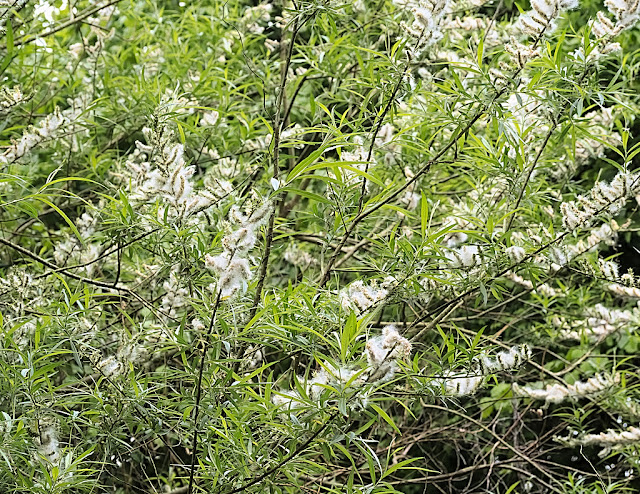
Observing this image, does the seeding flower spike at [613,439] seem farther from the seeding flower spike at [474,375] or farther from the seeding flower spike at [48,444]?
the seeding flower spike at [48,444]

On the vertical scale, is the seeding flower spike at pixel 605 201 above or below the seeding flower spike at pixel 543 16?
below

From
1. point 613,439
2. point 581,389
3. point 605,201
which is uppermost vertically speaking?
point 605,201

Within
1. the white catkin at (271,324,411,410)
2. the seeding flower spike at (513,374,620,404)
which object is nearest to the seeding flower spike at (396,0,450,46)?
the white catkin at (271,324,411,410)

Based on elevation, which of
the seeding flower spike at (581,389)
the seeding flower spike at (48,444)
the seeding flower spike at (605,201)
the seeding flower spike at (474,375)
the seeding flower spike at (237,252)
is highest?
the seeding flower spike at (237,252)

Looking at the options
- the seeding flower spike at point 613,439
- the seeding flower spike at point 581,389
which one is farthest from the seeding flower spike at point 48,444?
the seeding flower spike at point 613,439

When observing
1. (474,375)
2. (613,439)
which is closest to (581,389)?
(613,439)

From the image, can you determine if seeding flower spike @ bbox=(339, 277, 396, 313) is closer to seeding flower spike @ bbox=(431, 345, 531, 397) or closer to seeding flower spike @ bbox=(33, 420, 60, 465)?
seeding flower spike @ bbox=(431, 345, 531, 397)

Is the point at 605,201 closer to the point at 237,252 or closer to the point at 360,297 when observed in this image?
the point at 360,297

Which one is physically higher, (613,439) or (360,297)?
(360,297)

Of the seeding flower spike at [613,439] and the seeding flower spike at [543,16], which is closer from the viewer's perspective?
the seeding flower spike at [543,16]

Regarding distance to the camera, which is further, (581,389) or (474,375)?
(581,389)

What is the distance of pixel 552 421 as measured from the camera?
3.94 m

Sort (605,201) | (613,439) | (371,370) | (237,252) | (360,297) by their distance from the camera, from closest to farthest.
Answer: (237,252)
(371,370)
(360,297)
(605,201)
(613,439)

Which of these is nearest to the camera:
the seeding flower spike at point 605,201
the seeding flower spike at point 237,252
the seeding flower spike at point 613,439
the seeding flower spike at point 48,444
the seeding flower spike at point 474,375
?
the seeding flower spike at point 237,252
